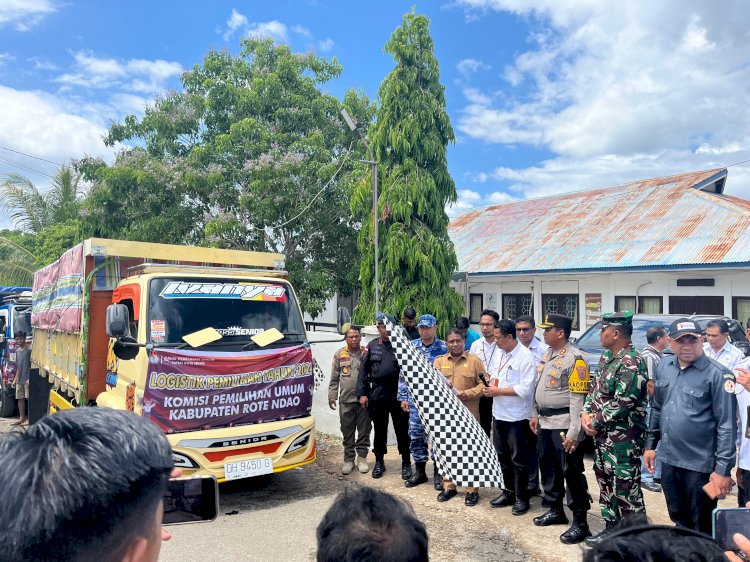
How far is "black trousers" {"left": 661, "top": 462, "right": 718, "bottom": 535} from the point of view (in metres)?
3.72

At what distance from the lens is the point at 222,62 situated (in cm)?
1458

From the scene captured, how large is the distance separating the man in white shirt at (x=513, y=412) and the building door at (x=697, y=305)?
8708 millimetres

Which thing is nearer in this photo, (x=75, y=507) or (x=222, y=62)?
(x=75, y=507)

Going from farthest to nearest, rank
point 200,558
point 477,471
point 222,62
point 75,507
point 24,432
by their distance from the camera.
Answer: point 222,62
point 477,471
point 200,558
point 24,432
point 75,507

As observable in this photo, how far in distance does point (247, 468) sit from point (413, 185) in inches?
279

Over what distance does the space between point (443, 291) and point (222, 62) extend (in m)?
8.62

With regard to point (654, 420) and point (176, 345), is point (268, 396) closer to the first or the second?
point (176, 345)

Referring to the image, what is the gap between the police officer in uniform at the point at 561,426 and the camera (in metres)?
4.51

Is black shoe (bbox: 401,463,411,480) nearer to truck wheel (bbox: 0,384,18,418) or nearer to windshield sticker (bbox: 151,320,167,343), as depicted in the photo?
windshield sticker (bbox: 151,320,167,343)

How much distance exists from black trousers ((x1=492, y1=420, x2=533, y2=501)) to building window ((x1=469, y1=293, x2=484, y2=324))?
468 inches

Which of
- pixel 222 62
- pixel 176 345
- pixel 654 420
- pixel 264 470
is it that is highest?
pixel 222 62

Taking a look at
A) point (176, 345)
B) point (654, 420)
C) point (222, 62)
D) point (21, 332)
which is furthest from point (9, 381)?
point (654, 420)

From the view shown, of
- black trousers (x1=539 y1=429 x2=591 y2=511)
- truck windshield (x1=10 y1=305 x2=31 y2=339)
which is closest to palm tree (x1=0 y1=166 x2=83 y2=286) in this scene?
truck windshield (x1=10 y1=305 x2=31 y2=339)

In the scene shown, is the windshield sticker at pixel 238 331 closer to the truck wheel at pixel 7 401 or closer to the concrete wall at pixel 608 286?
the truck wheel at pixel 7 401
